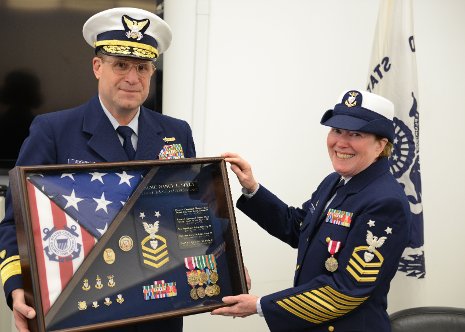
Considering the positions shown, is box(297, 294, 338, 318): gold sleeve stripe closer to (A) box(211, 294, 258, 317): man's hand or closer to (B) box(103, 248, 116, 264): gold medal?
(A) box(211, 294, 258, 317): man's hand

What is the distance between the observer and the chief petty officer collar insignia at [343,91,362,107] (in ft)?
5.98

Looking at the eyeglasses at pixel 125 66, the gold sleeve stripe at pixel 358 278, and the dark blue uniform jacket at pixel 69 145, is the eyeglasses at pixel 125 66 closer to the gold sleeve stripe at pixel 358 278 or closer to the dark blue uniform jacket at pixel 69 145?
the dark blue uniform jacket at pixel 69 145

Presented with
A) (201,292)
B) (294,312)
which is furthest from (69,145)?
(294,312)

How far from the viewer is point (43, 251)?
1.42 m

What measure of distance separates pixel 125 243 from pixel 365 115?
0.86 metres

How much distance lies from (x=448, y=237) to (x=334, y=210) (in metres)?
2.09

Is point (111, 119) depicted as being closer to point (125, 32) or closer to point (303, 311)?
point (125, 32)

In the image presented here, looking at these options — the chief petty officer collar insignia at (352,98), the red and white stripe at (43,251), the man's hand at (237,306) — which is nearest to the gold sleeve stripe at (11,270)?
the red and white stripe at (43,251)

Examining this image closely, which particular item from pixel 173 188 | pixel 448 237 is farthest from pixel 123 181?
pixel 448 237

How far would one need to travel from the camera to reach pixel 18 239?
1.46m

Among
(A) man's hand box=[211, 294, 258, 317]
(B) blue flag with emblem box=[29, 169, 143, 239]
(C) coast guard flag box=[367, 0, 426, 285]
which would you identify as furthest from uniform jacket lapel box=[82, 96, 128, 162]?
(C) coast guard flag box=[367, 0, 426, 285]

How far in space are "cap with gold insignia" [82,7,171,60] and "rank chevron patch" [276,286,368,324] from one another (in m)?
0.88

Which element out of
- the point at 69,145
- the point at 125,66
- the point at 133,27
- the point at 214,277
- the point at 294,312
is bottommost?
the point at 294,312

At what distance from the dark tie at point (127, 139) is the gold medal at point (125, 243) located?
27 centimetres
